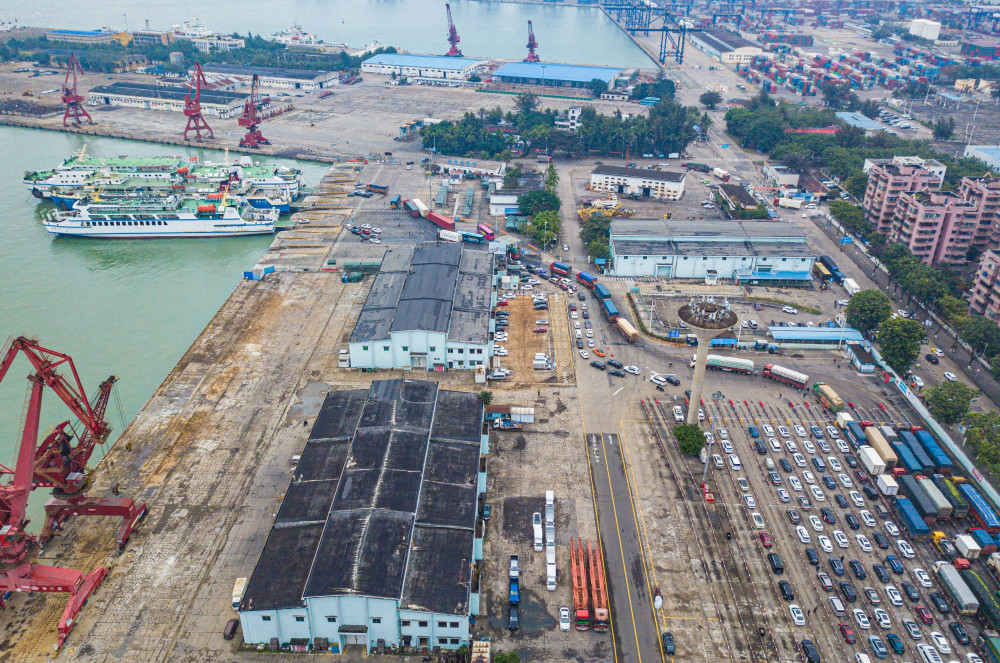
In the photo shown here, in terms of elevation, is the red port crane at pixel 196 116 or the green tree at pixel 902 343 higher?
the red port crane at pixel 196 116

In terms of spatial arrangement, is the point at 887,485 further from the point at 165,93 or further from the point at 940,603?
the point at 165,93

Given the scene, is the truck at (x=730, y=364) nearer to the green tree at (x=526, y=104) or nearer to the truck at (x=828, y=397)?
the truck at (x=828, y=397)

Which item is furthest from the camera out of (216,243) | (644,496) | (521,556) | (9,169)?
(9,169)

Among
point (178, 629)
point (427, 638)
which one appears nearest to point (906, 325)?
point (427, 638)

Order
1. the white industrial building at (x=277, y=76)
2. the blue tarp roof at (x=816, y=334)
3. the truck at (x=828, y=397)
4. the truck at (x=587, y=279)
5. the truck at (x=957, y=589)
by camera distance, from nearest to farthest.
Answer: the truck at (x=957, y=589) < the truck at (x=828, y=397) < the blue tarp roof at (x=816, y=334) < the truck at (x=587, y=279) < the white industrial building at (x=277, y=76)

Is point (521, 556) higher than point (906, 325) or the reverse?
the reverse

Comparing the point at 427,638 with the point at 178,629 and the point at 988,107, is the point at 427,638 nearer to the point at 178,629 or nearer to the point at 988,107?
the point at 178,629

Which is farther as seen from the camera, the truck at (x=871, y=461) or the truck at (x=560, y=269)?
the truck at (x=560, y=269)

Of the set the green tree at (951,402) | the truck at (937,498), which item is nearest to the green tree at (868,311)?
the green tree at (951,402)
